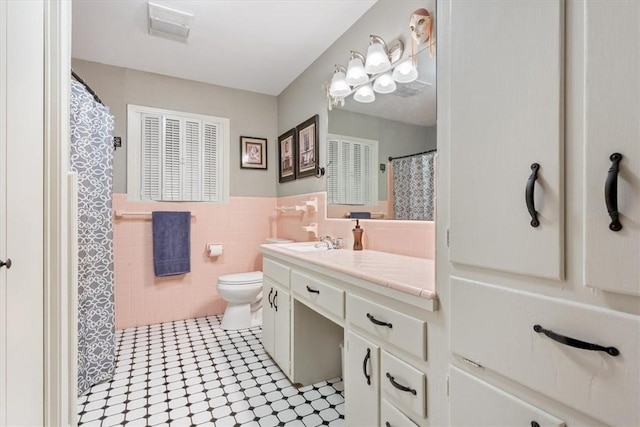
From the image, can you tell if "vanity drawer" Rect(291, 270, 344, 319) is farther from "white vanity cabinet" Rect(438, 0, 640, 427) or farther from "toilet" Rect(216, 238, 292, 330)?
"toilet" Rect(216, 238, 292, 330)

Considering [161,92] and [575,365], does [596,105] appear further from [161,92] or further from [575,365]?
[161,92]

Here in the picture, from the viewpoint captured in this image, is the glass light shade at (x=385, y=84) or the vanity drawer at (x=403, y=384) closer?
the vanity drawer at (x=403, y=384)

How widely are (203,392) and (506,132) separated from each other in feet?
6.43

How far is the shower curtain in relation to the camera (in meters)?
1.79

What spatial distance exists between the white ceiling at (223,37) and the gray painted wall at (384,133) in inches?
24.5

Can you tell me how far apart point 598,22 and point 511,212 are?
37 cm

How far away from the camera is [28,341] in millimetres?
941

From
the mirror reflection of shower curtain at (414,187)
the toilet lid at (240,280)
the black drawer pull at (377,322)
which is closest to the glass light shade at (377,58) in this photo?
the mirror reflection of shower curtain at (414,187)

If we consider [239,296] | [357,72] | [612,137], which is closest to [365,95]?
[357,72]

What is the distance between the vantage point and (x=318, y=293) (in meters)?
1.45

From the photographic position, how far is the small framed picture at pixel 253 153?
10.5 feet

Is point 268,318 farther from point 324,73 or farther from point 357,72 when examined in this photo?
point 324,73

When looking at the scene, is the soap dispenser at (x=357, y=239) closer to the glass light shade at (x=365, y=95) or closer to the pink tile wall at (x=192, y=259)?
the glass light shade at (x=365, y=95)

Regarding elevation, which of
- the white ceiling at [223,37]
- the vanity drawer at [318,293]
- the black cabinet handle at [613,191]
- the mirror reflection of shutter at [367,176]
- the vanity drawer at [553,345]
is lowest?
the vanity drawer at [318,293]
